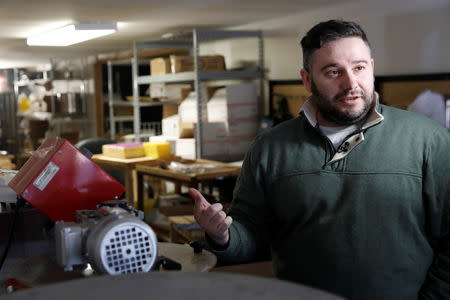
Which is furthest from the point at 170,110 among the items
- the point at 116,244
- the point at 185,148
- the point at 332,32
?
the point at 116,244

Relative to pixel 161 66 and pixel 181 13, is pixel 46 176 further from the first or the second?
pixel 161 66

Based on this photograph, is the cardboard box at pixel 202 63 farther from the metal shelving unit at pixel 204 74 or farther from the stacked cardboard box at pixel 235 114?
the stacked cardboard box at pixel 235 114

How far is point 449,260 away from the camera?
4.75 feet

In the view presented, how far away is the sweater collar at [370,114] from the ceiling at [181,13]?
2958 millimetres

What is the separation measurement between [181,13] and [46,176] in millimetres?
4113

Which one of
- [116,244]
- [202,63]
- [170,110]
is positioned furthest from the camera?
[170,110]

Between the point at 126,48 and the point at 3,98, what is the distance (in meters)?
4.18

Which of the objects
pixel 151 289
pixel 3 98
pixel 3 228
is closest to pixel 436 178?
pixel 151 289

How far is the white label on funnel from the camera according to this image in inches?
51.5

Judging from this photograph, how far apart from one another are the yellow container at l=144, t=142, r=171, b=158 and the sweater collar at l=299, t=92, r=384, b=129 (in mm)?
3695

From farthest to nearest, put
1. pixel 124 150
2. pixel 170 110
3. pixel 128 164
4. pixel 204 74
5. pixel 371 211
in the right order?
1. pixel 170 110
2. pixel 204 74
3. pixel 124 150
4. pixel 128 164
5. pixel 371 211

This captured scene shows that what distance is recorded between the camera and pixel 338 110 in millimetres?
1532

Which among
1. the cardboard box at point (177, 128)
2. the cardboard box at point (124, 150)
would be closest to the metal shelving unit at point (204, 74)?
the cardboard box at point (177, 128)

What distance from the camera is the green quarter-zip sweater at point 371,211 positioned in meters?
1.47
